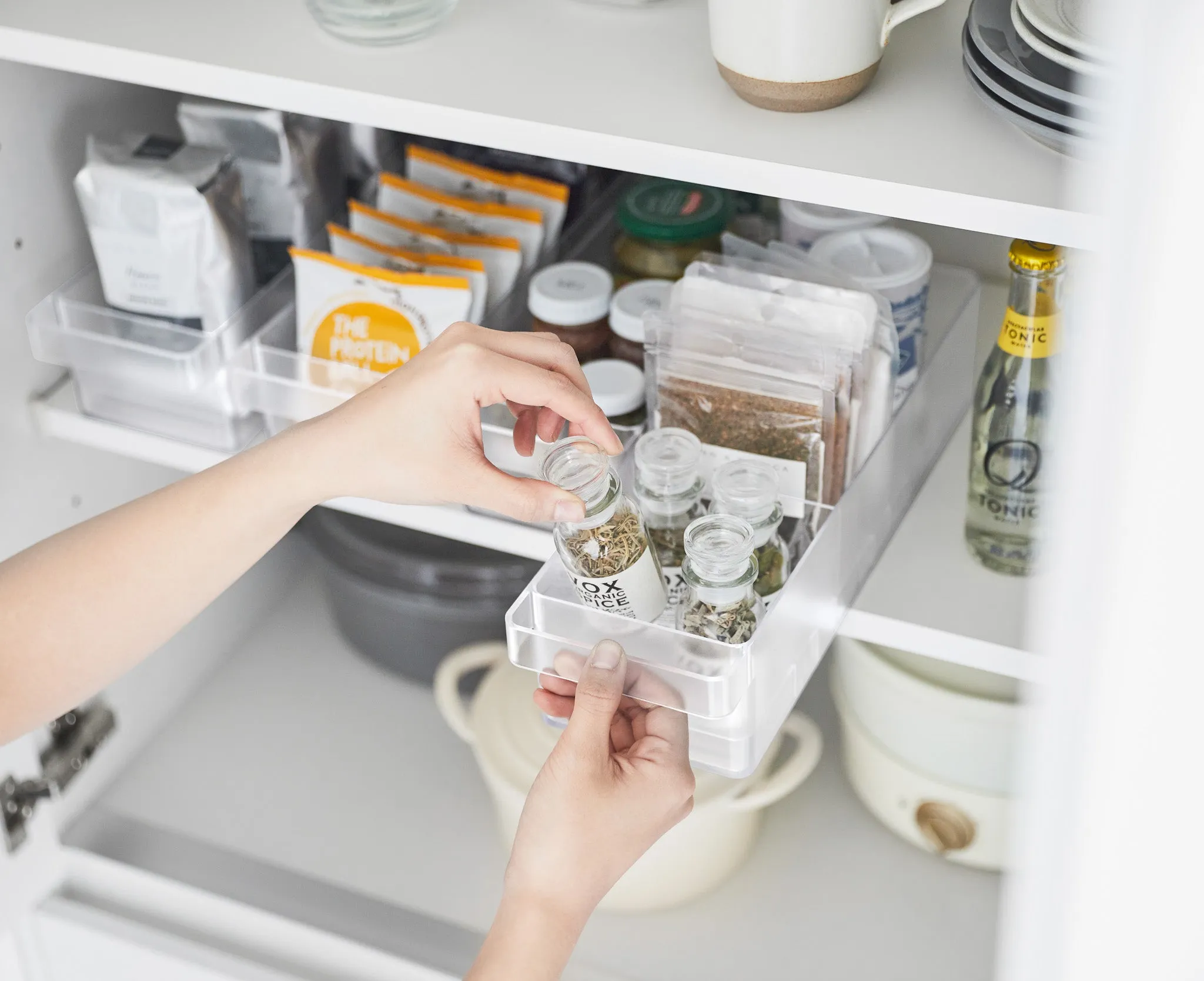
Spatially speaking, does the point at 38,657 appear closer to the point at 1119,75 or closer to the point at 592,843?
the point at 592,843

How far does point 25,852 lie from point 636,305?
29.9 inches

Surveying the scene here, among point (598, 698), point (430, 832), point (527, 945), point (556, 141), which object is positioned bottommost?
point (430, 832)

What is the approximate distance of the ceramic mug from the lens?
0.71 meters

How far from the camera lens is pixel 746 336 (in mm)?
894

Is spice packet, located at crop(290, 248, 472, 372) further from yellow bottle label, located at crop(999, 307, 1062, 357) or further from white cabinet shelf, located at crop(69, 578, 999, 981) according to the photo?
white cabinet shelf, located at crop(69, 578, 999, 981)

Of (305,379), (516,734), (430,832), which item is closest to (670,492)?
(305,379)

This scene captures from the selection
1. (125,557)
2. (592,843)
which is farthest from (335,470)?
(592,843)

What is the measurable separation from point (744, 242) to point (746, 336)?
0.39 ft

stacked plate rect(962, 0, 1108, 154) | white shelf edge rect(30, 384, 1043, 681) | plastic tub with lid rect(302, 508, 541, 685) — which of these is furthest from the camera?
plastic tub with lid rect(302, 508, 541, 685)

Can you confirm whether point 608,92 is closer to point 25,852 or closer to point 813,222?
point 813,222

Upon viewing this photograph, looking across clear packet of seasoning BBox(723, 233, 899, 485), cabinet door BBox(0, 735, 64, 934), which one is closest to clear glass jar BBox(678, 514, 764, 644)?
clear packet of seasoning BBox(723, 233, 899, 485)

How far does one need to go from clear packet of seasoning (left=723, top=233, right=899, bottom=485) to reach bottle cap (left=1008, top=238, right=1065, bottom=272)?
0.31 ft

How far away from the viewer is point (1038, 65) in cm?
72

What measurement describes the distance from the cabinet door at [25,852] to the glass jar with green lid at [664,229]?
0.67 meters
